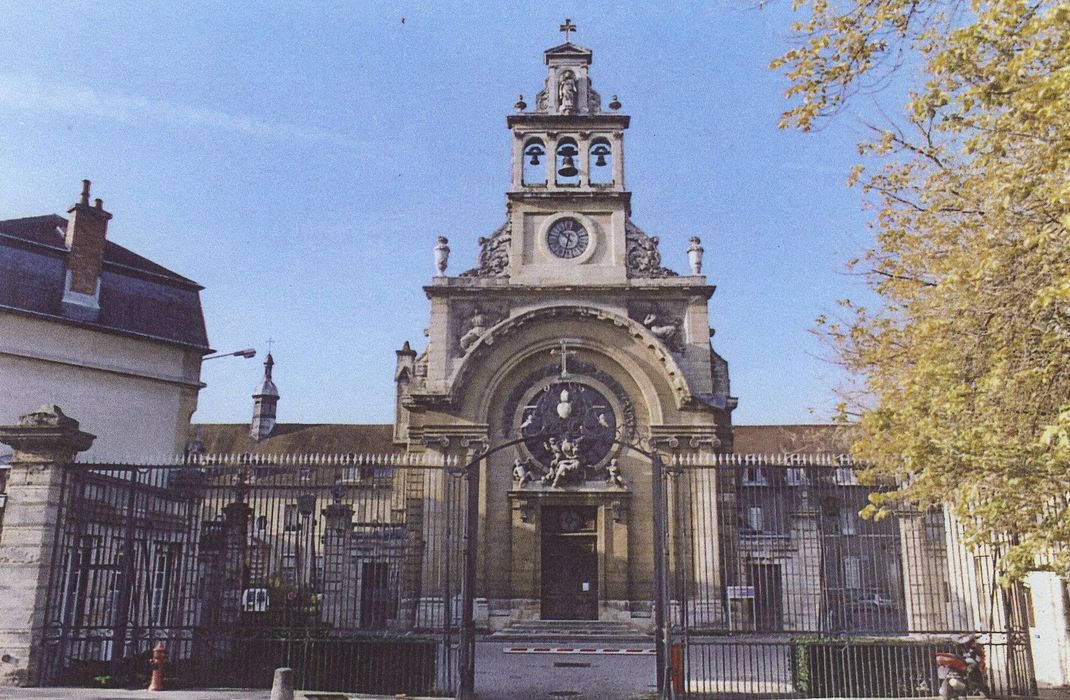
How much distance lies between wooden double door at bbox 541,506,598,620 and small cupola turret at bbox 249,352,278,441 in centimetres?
2286

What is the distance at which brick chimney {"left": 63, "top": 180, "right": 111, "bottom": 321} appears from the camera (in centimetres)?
2330

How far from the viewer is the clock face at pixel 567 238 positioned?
2683 cm

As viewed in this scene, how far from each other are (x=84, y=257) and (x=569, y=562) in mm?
15286

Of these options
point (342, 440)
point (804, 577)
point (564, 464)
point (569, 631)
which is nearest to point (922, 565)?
point (804, 577)

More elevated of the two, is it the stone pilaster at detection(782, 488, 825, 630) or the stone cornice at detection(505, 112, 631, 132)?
the stone cornice at detection(505, 112, 631, 132)

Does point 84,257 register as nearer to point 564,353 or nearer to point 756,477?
point 564,353

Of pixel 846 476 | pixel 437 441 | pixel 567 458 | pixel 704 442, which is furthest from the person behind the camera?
pixel 437 441

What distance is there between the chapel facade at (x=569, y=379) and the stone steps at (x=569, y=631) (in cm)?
44

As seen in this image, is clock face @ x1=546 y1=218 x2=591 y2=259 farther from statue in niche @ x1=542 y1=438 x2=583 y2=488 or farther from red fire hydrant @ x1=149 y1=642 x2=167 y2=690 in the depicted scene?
red fire hydrant @ x1=149 y1=642 x2=167 y2=690

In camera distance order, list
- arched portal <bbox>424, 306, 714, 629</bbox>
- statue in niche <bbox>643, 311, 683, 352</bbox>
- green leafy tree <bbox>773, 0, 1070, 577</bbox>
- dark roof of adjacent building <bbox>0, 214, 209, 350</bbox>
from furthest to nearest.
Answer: statue in niche <bbox>643, 311, 683, 352</bbox> < arched portal <bbox>424, 306, 714, 629</bbox> < dark roof of adjacent building <bbox>0, 214, 209, 350</bbox> < green leafy tree <bbox>773, 0, 1070, 577</bbox>

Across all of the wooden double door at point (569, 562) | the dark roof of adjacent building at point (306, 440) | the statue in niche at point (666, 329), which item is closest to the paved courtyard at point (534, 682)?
the wooden double door at point (569, 562)

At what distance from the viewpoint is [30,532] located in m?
11.6

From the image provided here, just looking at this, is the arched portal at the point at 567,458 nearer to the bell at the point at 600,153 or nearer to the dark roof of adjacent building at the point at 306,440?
the bell at the point at 600,153

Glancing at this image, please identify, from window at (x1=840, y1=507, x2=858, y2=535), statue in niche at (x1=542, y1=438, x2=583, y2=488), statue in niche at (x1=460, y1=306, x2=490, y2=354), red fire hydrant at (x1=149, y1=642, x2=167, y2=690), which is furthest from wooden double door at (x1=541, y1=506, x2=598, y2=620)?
red fire hydrant at (x1=149, y1=642, x2=167, y2=690)
